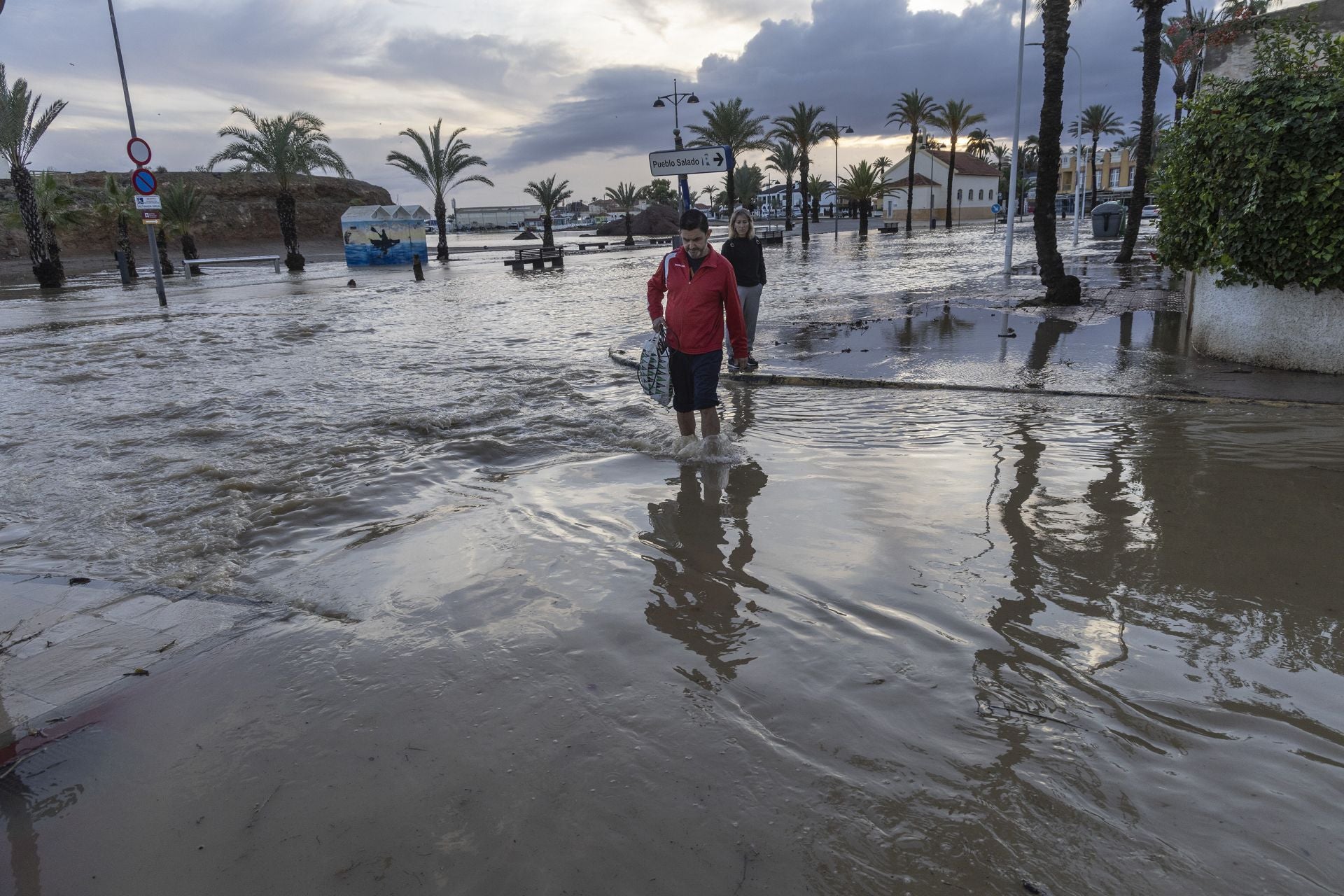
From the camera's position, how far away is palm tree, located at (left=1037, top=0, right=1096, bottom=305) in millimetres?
14109

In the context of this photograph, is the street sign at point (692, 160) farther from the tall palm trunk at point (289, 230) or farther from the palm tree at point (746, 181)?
the palm tree at point (746, 181)

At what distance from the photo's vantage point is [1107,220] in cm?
3281

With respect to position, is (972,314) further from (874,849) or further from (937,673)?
(874,849)

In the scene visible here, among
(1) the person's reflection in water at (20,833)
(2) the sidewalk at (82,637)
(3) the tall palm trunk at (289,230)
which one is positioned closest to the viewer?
(1) the person's reflection in water at (20,833)

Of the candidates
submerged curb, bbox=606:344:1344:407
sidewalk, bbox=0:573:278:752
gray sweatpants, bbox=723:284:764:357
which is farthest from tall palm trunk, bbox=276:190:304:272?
sidewalk, bbox=0:573:278:752

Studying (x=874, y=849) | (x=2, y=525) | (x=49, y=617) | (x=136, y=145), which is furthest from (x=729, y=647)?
(x=136, y=145)

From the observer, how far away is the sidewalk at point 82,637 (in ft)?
9.98

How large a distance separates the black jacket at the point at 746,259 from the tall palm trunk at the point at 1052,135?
740cm

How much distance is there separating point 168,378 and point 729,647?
1012 centimetres

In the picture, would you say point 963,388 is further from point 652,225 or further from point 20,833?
point 652,225

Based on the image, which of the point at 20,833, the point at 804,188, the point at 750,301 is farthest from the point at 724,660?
the point at 804,188

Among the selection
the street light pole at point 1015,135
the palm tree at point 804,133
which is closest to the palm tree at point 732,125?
the palm tree at point 804,133

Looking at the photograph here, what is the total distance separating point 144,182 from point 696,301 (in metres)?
19.5

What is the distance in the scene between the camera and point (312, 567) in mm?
4473
